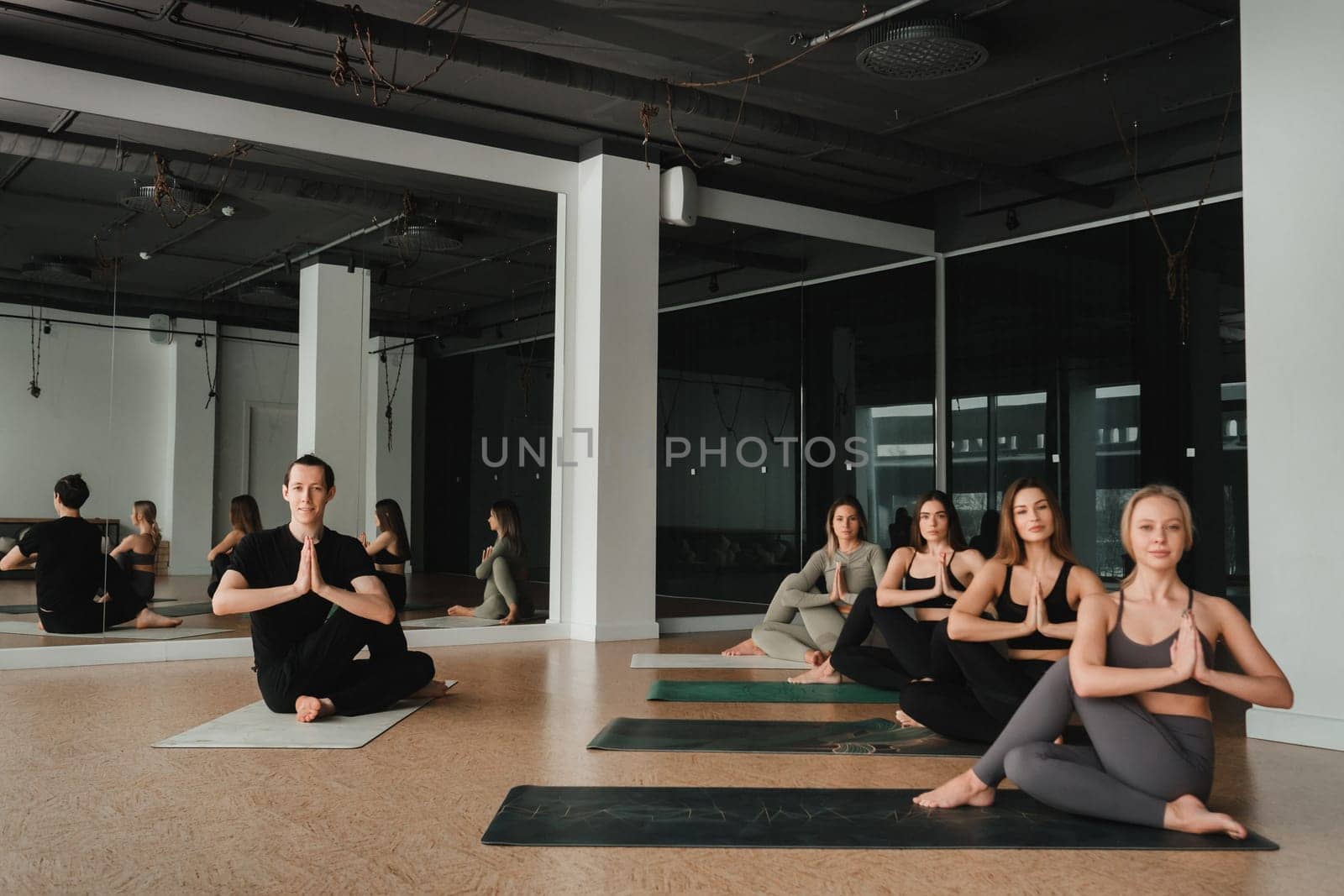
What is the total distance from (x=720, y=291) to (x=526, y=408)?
69.5 inches

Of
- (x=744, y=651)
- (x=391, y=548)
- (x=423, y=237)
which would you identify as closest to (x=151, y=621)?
(x=391, y=548)

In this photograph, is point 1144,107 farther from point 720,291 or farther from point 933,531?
point 933,531

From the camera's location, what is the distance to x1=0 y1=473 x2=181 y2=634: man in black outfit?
5.72m

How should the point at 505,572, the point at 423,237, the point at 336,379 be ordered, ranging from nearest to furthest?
the point at 336,379 < the point at 423,237 < the point at 505,572

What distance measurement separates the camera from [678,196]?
7.88 m

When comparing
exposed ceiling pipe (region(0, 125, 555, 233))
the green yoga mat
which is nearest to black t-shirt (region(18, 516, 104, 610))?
exposed ceiling pipe (region(0, 125, 555, 233))

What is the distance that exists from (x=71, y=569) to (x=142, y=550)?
0.36m

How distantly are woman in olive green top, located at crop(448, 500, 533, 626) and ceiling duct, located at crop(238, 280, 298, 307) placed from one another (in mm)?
1845

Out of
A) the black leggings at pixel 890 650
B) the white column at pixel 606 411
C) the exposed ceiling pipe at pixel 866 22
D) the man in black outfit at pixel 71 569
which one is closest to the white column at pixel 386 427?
the white column at pixel 606 411

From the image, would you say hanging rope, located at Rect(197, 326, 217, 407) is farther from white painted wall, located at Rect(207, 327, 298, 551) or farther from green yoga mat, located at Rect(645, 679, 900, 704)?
green yoga mat, located at Rect(645, 679, 900, 704)

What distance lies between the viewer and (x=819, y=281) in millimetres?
8836

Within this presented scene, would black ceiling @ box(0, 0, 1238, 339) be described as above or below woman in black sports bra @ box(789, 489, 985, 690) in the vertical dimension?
above

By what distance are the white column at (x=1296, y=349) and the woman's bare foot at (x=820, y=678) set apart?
6.12ft

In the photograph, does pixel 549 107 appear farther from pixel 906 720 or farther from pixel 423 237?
pixel 906 720
